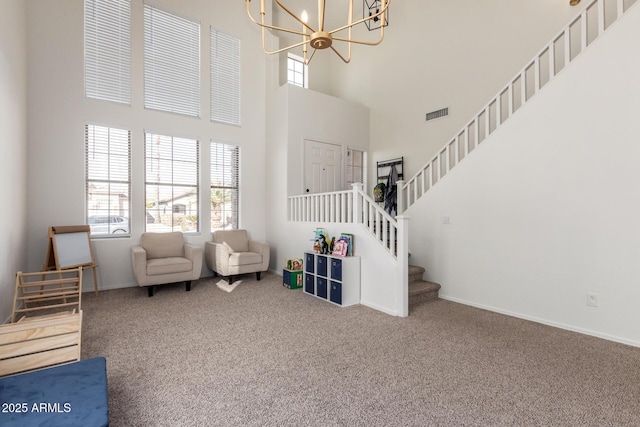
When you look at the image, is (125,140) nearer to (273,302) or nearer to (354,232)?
(273,302)

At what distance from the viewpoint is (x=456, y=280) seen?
4.48 meters

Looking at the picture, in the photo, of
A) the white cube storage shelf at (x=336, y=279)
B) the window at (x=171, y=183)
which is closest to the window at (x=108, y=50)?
the window at (x=171, y=183)

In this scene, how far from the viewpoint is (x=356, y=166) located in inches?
289

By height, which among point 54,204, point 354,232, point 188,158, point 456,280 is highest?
point 188,158

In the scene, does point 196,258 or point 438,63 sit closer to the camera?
point 196,258

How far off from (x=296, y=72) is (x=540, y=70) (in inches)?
197

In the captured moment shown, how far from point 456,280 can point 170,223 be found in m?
4.93

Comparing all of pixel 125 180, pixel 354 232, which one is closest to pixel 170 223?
pixel 125 180

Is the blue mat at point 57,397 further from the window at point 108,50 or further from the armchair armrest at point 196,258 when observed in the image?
the window at point 108,50

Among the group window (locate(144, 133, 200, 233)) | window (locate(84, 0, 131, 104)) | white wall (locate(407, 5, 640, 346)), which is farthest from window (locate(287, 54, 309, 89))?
white wall (locate(407, 5, 640, 346))

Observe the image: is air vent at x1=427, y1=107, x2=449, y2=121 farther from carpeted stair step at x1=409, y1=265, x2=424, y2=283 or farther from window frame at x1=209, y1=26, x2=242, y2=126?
window frame at x1=209, y1=26, x2=242, y2=126

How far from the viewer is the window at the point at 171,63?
5.48m

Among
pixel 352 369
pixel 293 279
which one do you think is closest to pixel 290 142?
pixel 293 279

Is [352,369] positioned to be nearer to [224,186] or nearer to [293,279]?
[293,279]
